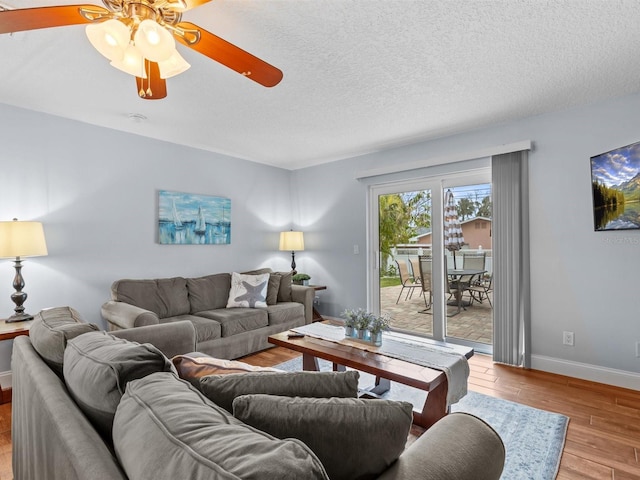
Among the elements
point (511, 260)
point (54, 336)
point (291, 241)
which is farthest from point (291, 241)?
point (54, 336)

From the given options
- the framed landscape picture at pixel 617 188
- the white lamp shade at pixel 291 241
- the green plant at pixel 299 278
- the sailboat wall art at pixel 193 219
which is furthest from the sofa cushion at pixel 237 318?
the framed landscape picture at pixel 617 188

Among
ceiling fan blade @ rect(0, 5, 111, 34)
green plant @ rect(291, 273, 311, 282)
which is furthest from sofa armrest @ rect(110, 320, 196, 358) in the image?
green plant @ rect(291, 273, 311, 282)

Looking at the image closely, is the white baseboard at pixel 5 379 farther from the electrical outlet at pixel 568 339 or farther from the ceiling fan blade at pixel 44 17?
the electrical outlet at pixel 568 339

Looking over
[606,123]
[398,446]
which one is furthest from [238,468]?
[606,123]

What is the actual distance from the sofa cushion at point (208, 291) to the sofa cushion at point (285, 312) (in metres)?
0.59

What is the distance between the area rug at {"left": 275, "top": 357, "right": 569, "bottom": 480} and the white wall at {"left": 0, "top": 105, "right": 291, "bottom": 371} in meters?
2.70

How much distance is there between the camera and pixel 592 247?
115 inches

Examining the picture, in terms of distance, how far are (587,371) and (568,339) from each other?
0.28 meters

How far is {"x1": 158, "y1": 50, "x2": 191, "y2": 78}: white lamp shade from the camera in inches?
64.6

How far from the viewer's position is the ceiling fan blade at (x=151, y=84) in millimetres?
1686

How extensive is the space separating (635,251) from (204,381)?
340 centimetres

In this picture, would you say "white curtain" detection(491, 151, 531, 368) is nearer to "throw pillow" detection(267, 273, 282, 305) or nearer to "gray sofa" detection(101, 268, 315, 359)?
"gray sofa" detection(101, 268, 315, 359)

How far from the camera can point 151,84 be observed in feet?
5.82

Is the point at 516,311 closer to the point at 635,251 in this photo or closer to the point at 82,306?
the point at 635,251
